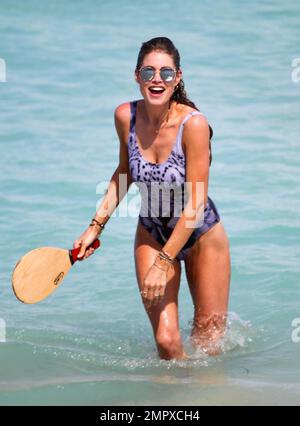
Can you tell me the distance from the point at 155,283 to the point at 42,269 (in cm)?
73

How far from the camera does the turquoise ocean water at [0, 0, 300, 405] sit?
5.67 metres

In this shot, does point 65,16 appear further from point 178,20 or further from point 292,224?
point 292,224

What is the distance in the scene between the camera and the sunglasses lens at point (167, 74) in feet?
18.0

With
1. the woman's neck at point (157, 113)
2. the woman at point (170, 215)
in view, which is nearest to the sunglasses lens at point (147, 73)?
the woman at point (170, 215)

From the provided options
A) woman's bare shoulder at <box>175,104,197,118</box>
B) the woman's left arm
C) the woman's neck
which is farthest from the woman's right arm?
the woman's left arm

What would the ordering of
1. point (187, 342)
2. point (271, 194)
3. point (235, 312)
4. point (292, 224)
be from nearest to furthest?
point (187, 342) → point (235, 312) → point (292, 224) → point (271, 194)

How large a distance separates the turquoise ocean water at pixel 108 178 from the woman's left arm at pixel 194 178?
2.48 ft

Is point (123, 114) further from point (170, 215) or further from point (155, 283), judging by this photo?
point (155, 283)

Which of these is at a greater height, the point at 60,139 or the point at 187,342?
the point at 60,139

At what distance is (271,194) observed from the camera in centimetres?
964

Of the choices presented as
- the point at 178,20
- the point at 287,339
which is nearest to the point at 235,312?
the point at 287,339

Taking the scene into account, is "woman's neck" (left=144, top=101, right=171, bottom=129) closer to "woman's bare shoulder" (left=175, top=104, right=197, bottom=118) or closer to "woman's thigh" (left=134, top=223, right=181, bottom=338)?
"woman's bare shoulder" (left=175, top=104, right=197, bottom=118)

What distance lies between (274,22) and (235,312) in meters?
7.64

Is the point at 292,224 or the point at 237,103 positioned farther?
the point at 237,103
